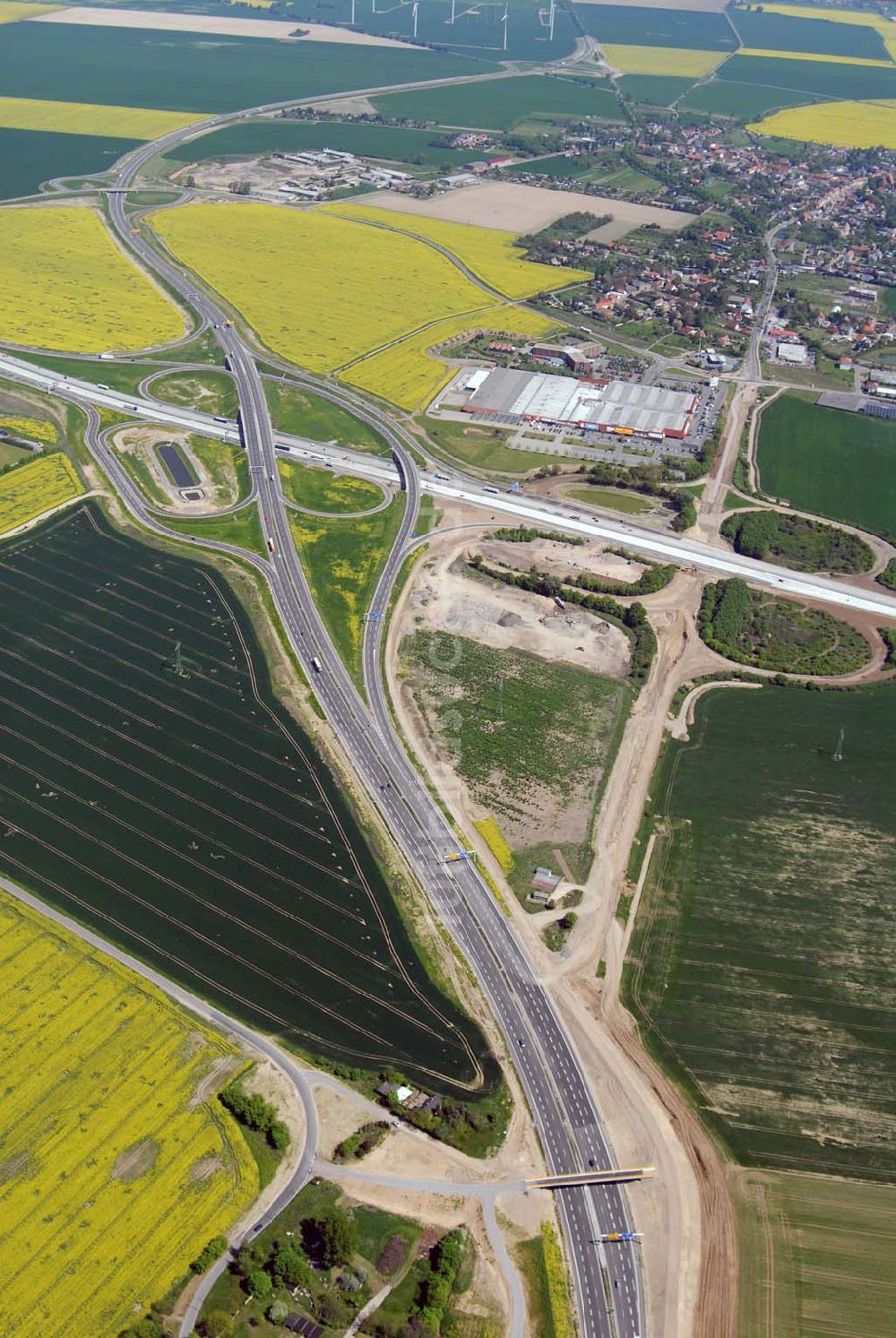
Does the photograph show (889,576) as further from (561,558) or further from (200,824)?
(200,824)

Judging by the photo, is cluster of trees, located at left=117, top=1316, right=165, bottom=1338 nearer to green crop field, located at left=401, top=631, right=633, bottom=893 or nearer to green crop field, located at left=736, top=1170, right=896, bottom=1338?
green crop field, located at left=736, top=1170, right=896, bottom=1338

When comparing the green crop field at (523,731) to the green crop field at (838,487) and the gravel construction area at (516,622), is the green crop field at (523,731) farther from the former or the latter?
the green crop field at (838,487)

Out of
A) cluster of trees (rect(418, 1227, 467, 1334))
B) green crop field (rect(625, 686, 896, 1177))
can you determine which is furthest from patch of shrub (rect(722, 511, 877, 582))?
cluster of trees (rect(418, 1227, 467, 1334))

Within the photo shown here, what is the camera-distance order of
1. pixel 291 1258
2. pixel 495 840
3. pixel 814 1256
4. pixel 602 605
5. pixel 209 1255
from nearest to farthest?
pixel 291 1258 → pixel 209 1255 → pixel 814 1256 → pixel 495 840 → pixel 602 605

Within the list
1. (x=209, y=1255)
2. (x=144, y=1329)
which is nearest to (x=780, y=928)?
(x=209, y=1255)

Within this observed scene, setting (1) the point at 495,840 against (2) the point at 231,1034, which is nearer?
(2) the point at 231,1034

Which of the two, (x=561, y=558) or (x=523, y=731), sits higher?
(x=561, y=558)

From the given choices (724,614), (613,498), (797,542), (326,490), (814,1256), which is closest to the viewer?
(814,1256)

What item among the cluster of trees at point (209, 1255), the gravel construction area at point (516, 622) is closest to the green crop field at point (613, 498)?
the gravel construction area at point (516, 622)
